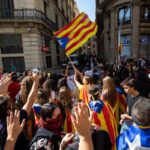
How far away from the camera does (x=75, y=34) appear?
536 centimetres

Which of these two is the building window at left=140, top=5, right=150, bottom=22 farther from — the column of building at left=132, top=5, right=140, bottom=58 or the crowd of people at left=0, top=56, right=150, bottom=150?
the crowd of people at left=0, top=56, right=150, bottom=150

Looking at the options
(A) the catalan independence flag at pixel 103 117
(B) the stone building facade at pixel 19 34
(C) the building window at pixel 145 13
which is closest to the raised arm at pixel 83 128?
(A) the catalan independence flag at pixel 103 117

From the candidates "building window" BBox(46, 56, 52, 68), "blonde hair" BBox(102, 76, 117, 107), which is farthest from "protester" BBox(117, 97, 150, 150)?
"building window" BBox(46, 56, 52, 68)

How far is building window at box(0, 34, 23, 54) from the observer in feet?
56.4

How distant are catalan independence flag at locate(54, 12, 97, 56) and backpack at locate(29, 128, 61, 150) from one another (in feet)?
11.8

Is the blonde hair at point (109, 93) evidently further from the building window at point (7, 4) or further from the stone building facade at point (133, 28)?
the stone building facade at point (133, 28)

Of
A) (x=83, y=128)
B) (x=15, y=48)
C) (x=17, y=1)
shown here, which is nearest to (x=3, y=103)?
(x=83, y=128)

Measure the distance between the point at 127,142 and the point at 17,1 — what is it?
724 inches

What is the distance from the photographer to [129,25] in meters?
23.8

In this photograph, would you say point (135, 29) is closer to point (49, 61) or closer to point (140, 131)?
point (49, 61)

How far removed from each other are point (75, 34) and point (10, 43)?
13.6 metres

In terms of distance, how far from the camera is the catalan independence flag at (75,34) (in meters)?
5.34

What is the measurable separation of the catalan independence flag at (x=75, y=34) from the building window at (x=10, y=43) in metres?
13.0

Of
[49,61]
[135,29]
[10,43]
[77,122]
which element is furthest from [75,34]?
[135,29]
